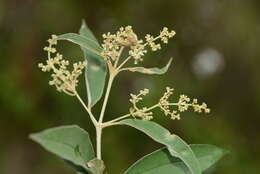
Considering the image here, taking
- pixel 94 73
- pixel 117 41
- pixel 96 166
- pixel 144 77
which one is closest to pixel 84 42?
pixel 117 41

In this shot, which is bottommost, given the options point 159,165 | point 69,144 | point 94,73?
point 159,165

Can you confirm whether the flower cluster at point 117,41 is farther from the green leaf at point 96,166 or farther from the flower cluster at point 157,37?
the green leaf at point 96,166

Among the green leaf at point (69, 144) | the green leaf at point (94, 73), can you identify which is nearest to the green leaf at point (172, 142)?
the green leaf at point (69, 144)

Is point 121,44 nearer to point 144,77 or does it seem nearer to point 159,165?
point 159,165

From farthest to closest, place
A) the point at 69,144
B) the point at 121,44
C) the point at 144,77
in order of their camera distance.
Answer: the point at 144,77 < the point at 121,44 < the point at 69,144

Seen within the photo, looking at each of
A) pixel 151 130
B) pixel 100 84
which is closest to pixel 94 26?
pixel 100 84

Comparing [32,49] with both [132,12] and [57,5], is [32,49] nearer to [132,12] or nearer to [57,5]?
[57,5]

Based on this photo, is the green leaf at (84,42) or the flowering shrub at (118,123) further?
the green leaf at (84,42)
